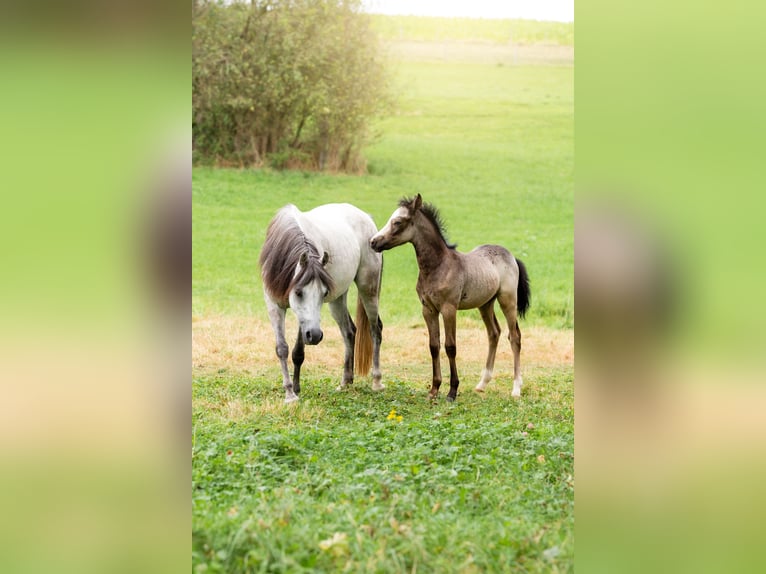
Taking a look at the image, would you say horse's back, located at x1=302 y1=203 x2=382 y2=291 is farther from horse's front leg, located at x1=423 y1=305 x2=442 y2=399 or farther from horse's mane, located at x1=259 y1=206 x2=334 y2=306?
horse's front leg, located at x1=423 y1=305 x2=442 y2=399

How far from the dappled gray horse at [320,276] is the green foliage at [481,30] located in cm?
1881

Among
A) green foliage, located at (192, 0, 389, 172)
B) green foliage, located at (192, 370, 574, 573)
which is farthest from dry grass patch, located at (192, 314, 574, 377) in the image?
green foliage, located at (192, 0, 389, 172)

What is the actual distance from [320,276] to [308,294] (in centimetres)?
17

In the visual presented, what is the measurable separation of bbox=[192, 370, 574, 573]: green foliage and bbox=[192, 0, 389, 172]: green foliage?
11560 mm

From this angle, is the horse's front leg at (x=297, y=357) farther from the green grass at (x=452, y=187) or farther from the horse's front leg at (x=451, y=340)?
the green grass at (x=452, y=187)

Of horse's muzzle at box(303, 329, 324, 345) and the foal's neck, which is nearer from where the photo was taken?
horse's muzzle at box(303, 329, 324, 345)

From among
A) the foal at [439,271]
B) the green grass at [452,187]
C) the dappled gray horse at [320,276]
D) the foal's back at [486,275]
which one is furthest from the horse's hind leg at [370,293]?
the green grass at [452,187]

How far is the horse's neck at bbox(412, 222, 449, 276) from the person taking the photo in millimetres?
6977

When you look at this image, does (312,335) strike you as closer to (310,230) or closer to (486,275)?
(310,230)

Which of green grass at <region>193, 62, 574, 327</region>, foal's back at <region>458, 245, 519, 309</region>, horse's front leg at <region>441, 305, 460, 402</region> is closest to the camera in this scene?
horse's front leg at <region>441, 305, 460, 402</region>
